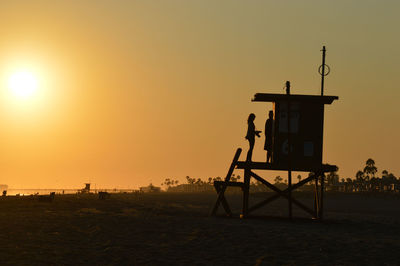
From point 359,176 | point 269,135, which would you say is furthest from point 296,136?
point 359,176

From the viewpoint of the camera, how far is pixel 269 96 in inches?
893

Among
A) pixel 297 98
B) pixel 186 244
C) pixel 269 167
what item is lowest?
pixel 186 244

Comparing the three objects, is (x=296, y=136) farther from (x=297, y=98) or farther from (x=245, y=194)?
(x=245, y=194)

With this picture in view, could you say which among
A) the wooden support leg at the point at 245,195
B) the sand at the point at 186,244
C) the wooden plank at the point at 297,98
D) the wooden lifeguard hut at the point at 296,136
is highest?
the wooden plank at the point at 297,98

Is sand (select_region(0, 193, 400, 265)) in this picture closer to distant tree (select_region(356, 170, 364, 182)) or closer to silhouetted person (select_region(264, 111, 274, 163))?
silhouetted person (select_region(264, 111, 274, 163))

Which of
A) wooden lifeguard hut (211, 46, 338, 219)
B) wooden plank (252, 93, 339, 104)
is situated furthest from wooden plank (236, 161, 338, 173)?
wooden plank (252, 93, 339, 104)

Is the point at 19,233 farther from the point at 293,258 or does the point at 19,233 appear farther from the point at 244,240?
the point at 293,258

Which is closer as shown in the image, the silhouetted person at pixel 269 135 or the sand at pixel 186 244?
the sand at pixel 186 244

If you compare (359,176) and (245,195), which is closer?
(245,195)

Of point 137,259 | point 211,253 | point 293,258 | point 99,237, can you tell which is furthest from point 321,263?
point 99,237

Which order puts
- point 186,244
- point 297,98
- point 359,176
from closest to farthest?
point 186,244, point 297,98, point 359,176

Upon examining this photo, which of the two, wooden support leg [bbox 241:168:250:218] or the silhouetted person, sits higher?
the silhouetted person

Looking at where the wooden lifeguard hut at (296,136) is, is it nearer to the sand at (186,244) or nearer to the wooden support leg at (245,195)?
the wooden support leg at (245,195)

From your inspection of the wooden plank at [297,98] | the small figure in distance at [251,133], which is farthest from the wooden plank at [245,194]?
the wooden plank at [297,98]
